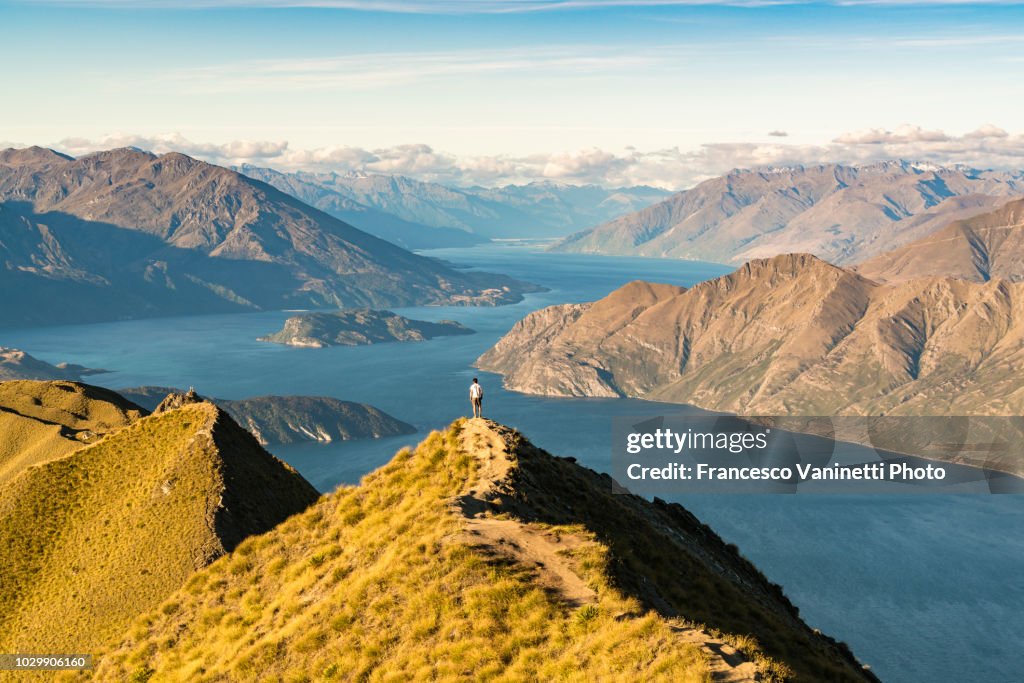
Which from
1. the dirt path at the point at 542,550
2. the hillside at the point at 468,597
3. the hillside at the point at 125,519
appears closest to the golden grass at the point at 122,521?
the hillside at the point at 125,519

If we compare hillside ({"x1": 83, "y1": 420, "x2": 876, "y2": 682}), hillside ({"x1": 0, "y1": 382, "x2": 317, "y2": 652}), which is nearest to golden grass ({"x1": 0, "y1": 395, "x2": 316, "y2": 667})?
hillside ({"x1": 0, "y1": 382, "x2": 317, "y2": 652})

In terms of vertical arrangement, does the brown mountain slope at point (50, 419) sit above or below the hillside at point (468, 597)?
below

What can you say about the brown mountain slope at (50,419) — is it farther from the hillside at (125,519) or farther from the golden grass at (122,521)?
the hillside at (125,519)

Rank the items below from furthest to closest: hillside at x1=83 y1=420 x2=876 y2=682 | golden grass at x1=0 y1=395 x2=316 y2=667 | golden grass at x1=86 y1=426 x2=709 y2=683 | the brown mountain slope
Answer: the brown mountain slope < golden grass at x1=0 y1=395 x2=316 y2=667 < hillside at x1=83 y1=420 x2=876 y2=682 < golden grass at x1=86 y1=426 x2=709 y2=683

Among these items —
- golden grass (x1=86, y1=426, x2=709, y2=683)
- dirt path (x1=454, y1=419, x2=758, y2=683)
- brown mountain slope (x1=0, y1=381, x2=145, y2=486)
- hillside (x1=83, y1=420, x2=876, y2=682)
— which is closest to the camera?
dirt path (x1=454, y1=419, x2=758, y2=683)

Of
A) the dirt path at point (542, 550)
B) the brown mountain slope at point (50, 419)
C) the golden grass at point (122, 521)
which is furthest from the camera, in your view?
the brown mountain slope at point (50, 419)

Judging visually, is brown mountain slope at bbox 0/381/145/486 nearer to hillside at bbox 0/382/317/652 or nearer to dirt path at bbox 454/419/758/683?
hillside at bbox 0/382/317/652

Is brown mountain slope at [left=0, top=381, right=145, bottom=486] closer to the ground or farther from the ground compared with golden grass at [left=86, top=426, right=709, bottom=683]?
closer to the ground
